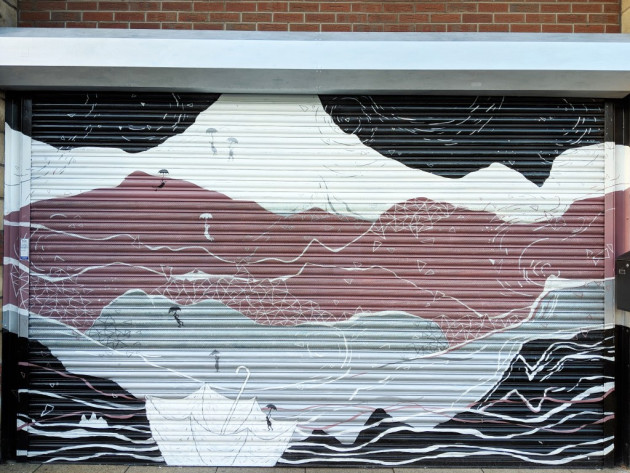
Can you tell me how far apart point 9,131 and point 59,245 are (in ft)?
3.51

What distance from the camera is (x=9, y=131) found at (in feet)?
15.2

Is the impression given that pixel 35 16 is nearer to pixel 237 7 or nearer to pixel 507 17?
pixel 237 7

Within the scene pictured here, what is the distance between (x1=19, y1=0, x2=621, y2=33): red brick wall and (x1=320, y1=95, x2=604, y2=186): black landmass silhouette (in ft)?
2.19

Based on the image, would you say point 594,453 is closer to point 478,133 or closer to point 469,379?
point 469,379

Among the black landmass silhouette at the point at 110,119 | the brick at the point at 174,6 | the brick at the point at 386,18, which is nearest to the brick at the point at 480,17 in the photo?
the brick at the point at 386,18

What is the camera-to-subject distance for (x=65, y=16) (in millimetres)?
4746

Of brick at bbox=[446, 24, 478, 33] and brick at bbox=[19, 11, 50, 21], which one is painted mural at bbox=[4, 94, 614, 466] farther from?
brick at bbox=[19, 11, 50, 21]

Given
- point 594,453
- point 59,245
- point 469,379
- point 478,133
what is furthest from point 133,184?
point 594,453

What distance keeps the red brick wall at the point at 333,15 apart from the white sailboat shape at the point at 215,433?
3.32 meters

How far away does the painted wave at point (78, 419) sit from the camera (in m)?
4.60

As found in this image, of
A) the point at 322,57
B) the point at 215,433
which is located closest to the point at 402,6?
the point at 322,57

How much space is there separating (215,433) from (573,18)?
477 centimetres

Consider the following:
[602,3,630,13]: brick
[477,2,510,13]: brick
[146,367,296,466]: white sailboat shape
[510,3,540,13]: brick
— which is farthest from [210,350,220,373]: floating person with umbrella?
[602,3,630,13]: brick

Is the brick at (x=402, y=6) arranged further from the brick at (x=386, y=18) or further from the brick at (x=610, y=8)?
Answer: the brick at (x=610, y=8)
